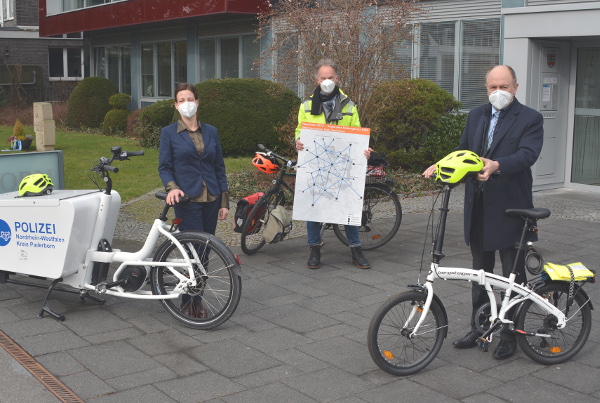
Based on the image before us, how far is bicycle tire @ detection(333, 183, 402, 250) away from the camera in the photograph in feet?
23.6

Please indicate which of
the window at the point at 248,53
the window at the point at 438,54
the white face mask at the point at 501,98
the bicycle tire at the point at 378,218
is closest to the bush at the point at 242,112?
the window at the point at 248,53

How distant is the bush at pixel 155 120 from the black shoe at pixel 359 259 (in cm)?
1041

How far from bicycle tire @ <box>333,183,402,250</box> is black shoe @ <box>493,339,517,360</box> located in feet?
9.38

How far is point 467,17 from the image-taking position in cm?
1212

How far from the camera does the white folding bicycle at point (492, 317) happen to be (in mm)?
4168

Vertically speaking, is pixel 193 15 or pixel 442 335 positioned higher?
pixel 193 15

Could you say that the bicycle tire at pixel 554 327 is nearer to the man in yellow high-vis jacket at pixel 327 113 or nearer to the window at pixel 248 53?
the man in yellow high-vis jacket at pixel 327 113

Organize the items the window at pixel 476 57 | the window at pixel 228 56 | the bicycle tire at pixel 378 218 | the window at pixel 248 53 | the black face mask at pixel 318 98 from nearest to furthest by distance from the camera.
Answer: the black face mask at pixel 318 98
the bicycle tire at pixel 378 218
the window at pixel 476 57
the window at pixel 248 53
the window at pixel 228 56

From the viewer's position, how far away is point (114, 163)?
1437cm

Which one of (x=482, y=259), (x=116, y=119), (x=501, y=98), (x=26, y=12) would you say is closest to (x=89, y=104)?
(x=116, y=119)

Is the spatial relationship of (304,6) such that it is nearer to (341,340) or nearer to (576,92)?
(576,92)

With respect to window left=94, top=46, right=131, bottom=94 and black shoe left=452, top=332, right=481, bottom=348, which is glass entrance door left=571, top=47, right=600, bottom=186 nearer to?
black shoe left=452, top=332, right=481, bottom=348

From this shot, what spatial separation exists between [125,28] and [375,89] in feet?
49.0

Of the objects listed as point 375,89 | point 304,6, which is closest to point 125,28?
point 304,6
